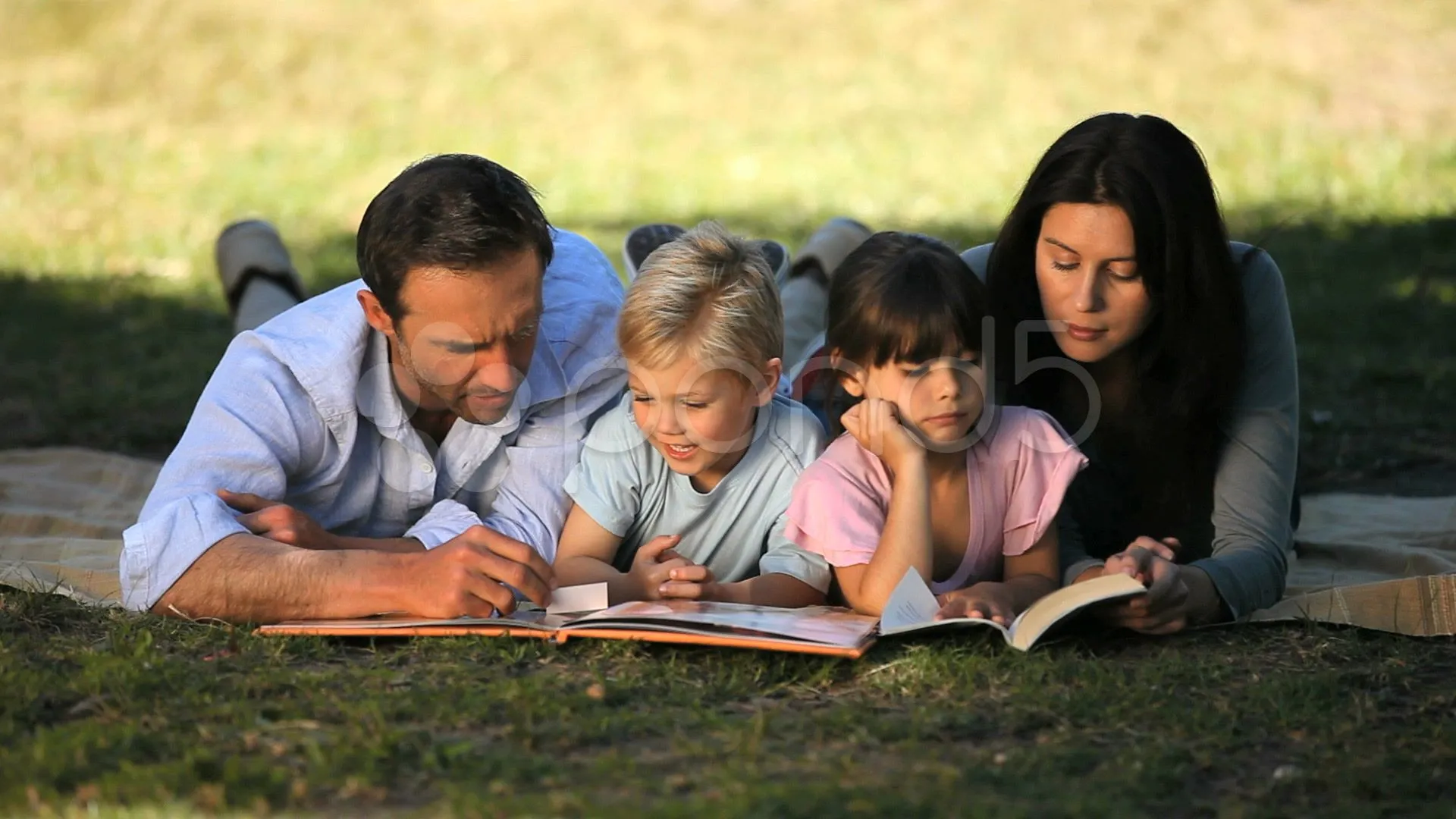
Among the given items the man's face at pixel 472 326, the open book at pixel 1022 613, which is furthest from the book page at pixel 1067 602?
the man's face at pixel 472 326

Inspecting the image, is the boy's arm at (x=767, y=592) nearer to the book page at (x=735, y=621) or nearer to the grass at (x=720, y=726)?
the book page at (x=735, y=621)

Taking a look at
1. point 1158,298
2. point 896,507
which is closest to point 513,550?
point 896,507

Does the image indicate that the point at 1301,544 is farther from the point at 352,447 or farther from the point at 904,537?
the point at 352,447

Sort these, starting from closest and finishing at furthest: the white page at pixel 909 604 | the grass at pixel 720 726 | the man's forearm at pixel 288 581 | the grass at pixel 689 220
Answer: the grass at pixel 720 726 < the grass at pixel 689 220 < the white page at pixel 909 604 < the man's forearm at pixel 288 581

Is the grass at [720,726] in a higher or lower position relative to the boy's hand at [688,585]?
lower

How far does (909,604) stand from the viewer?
11.8 ft

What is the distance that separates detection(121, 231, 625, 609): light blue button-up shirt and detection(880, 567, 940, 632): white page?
98 centimetres

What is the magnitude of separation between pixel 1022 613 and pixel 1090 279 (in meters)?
0.80

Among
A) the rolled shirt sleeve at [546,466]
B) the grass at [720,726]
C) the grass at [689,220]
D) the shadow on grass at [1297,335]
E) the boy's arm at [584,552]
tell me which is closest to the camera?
the grass at [720,726]

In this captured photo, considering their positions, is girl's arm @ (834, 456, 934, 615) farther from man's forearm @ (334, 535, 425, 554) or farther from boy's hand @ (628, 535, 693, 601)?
man's forearm @ (334, 535, 425, 554)

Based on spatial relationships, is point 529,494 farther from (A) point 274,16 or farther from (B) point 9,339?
(A) point 274,16

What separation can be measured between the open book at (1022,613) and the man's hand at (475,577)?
80cm

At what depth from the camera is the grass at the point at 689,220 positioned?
295 centimetres

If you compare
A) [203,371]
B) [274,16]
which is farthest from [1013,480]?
[274,16]
